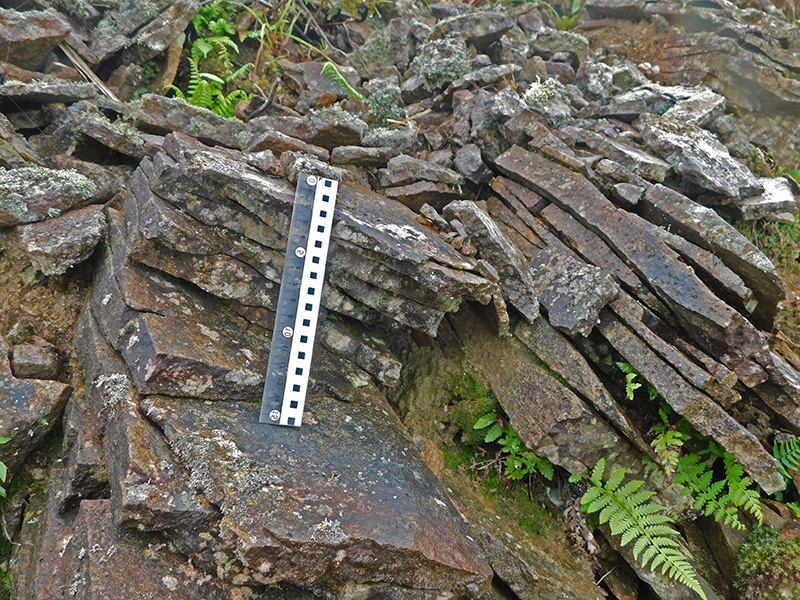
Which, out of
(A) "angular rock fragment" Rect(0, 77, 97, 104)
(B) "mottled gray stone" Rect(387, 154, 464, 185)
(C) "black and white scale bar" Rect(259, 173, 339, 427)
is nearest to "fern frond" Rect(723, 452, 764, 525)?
(C) "black and white scale bar" Rect(259, 173, 339, 427)

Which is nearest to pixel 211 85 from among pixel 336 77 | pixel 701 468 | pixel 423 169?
pixel 336 77

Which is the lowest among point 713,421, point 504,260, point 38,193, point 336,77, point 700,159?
point 713,421

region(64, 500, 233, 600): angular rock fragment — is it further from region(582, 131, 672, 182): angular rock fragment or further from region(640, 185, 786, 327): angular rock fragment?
region(582, 131, 672, 182): angular rock fragment

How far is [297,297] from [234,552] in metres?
2.64

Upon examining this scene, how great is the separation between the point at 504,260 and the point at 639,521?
139 inches

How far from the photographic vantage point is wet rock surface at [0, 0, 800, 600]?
171 inches

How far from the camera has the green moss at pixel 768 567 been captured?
531 cm

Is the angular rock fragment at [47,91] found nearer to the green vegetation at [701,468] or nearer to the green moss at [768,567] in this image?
the green vegetation at [701,468]

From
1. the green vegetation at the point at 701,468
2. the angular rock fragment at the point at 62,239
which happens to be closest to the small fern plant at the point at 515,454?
the green vegetation at the point at 701,468

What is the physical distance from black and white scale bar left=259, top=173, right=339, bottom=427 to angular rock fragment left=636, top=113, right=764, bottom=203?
5.75 m

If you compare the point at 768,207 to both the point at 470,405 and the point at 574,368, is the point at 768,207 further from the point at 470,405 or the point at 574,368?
the point at 470,405

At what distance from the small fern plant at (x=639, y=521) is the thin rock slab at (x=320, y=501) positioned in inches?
69.6

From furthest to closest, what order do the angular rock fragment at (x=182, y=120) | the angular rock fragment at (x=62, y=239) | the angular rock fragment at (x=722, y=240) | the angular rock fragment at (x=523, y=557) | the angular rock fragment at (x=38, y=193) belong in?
the angular rock fragment at (x=182, y=120), the angular rock fragment at (x=722, y=240), the angular rock fragment at (x=38, y=193), the angular rock fragment at (x=62, y=239), the angular rock fragment at (x=523, y=557)

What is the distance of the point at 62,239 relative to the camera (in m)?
5.81
